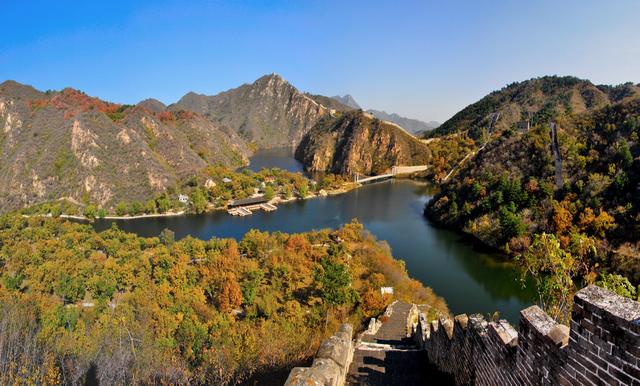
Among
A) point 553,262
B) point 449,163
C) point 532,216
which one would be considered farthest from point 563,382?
point 449,163

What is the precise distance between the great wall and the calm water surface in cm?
1882

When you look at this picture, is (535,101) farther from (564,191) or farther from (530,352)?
(530,352)

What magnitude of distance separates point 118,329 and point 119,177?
188 ft

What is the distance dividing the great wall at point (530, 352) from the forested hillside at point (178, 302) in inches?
260

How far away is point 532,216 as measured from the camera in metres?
35.8

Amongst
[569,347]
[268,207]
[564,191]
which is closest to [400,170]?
[268,207]

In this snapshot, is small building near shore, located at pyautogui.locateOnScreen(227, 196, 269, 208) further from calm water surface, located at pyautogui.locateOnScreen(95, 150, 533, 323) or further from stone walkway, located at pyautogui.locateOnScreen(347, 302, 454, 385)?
stone walkway, located at pyautogui.locateOnScreen(347, 302, 454, 385)

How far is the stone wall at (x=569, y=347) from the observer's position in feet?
8.21

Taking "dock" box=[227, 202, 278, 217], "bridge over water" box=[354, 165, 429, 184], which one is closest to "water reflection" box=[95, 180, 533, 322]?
"dock" box=[227, 202, 278, 217]

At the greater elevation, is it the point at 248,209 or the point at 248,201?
the point at 248,201

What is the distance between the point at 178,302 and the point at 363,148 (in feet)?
301

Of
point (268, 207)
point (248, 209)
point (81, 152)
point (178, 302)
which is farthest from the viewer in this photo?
point (81, 152)

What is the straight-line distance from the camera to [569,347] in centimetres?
299

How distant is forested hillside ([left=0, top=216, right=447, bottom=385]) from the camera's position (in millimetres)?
13252
